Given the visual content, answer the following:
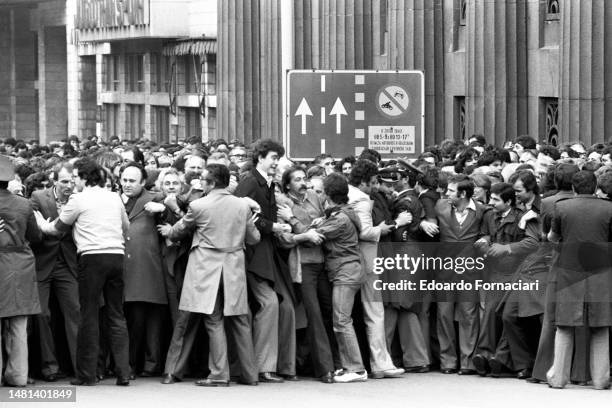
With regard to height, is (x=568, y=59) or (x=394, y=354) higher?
(x=568, y=59)

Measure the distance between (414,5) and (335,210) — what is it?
20.3m

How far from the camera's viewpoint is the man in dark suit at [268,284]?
14609 mm

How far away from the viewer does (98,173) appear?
14.4 metres

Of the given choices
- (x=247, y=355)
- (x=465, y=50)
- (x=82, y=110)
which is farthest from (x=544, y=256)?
(x=82, y=110)

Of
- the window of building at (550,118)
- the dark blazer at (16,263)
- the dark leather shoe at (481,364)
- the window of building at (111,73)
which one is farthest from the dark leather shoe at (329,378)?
the window of building at (111,73)

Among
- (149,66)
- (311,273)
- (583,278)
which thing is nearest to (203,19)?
(149,66)

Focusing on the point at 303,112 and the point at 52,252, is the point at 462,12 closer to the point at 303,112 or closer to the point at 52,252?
the point at 303,112

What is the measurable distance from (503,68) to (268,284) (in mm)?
16665

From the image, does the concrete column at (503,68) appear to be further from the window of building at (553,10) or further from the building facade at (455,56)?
the window of building at (553,10)

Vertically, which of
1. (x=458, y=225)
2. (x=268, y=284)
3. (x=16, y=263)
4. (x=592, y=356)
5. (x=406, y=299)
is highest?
(x=458, y=225)

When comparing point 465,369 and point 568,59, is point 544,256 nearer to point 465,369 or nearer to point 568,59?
point 465,369

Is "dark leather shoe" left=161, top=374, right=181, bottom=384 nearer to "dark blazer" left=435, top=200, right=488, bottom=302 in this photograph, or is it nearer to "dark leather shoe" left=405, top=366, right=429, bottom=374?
"dark leather shoe" left=405, top=366, right=429, bottom=374

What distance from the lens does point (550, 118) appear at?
2983 cm

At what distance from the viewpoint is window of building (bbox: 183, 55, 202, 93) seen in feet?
176
